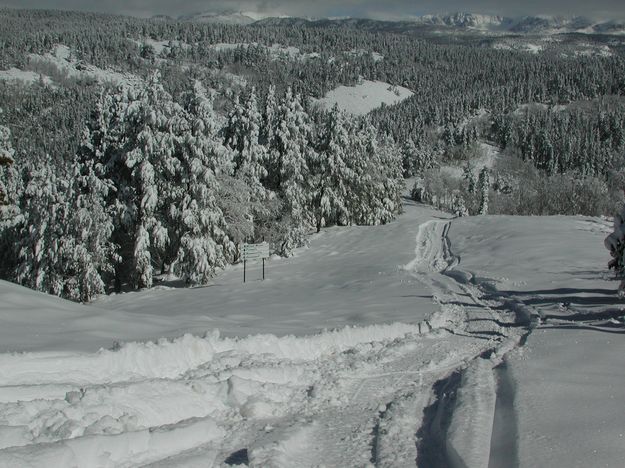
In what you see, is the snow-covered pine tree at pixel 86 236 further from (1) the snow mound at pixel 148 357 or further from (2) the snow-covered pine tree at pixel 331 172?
(2) the snow-covered pine tree at pixel 331 172

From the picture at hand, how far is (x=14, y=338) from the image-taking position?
7617 mm

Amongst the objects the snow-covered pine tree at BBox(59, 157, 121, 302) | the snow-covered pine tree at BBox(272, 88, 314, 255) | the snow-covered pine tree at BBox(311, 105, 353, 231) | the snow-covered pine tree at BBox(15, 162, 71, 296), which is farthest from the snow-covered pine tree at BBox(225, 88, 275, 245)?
the snow-covered pine tree at BBox(15, 162, 71, 296)

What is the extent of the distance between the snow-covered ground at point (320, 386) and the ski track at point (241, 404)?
0.07 feet

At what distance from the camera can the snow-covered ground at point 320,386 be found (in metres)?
4.98

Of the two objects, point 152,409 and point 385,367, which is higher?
point 152,409

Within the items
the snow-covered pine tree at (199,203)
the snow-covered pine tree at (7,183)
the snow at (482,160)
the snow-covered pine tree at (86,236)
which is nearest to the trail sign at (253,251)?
the snow-covered pine tree at (199,203)

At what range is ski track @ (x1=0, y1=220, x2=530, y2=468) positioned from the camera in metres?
4.90

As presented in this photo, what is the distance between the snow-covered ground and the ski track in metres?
0.02

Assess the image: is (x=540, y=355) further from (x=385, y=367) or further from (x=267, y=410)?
(x=267, y=410)

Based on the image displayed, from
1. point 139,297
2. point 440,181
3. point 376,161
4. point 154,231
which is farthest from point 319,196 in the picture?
point 440,181

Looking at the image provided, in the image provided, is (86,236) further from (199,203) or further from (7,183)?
(7,183)

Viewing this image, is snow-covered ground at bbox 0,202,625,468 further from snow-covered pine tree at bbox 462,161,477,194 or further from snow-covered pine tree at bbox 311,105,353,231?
snow-covered pine tree at bbox 462,161,477,194

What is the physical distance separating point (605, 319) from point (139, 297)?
1856 cm

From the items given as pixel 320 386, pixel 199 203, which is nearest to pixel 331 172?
pixel 199 203
